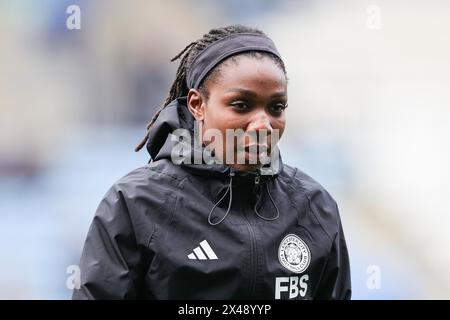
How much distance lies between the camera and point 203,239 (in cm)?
164

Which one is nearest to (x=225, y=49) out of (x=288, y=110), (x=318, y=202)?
(x=318, y=202)

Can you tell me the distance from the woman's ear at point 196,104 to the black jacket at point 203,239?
39mm

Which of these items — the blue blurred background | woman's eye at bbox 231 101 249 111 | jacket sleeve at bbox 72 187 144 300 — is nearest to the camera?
jacket sleeve at bbox 72 187 144 300

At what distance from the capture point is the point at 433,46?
374 cm

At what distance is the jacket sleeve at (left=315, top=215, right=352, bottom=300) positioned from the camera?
1777 mm

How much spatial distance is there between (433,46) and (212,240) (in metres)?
2.38

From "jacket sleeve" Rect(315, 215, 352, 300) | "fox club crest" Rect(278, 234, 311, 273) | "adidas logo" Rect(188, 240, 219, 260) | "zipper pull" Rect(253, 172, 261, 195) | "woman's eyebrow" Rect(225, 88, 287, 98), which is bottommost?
"jacket sleeve" Rect(315, 215, 352, 300)

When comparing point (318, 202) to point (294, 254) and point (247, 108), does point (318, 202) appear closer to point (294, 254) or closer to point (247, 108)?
point (294, 254)

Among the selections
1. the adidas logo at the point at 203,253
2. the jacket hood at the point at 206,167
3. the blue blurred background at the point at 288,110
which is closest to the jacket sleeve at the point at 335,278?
the jacket hood at the point at 206,167

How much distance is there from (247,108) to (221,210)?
0.20 m

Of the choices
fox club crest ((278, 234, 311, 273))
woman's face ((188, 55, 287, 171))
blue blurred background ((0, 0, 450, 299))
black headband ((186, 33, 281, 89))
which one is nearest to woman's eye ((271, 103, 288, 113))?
woman's face ((188, 55, 287, 171))

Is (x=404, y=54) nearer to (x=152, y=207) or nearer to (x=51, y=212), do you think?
(x=51, y=212)

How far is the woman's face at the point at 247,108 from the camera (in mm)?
1672

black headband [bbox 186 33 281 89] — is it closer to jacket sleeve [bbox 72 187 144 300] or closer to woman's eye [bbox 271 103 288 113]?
woman's eye [bbox 271 103 288 113]
